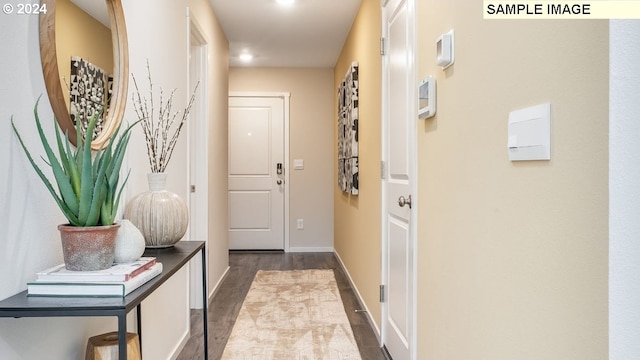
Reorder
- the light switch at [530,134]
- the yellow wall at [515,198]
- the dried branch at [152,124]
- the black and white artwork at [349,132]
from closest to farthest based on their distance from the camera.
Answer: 1. the yellow wall at [515,198]
2. the light switch at [530,134]
3. the dried branch at [152,124]
4. the black and white artwork at [349,132]

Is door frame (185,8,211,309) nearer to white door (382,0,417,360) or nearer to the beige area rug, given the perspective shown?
the beige area rug

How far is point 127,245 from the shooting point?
137 centimetres

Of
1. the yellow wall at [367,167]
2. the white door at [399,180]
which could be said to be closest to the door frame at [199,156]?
the yellow wall at [367,167]

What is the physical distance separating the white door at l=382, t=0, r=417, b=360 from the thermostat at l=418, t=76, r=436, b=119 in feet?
0.53

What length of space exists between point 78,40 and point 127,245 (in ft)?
2.23

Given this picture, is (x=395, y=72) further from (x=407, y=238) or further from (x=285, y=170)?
(x=285, y=170)

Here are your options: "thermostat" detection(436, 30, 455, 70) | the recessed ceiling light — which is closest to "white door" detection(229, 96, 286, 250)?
the recessed ceiling light

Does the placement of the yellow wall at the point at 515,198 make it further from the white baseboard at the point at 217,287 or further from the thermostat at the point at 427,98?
the white baseboard at the point at 217,287

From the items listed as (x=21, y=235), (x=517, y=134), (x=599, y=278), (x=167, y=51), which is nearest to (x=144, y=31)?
(x=167, y=51)

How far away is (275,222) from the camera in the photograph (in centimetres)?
585

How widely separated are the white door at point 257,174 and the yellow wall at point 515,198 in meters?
4.19

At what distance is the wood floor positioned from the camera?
2615 millimetres

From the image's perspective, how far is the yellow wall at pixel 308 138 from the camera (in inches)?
229

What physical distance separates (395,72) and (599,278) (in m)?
1.79
